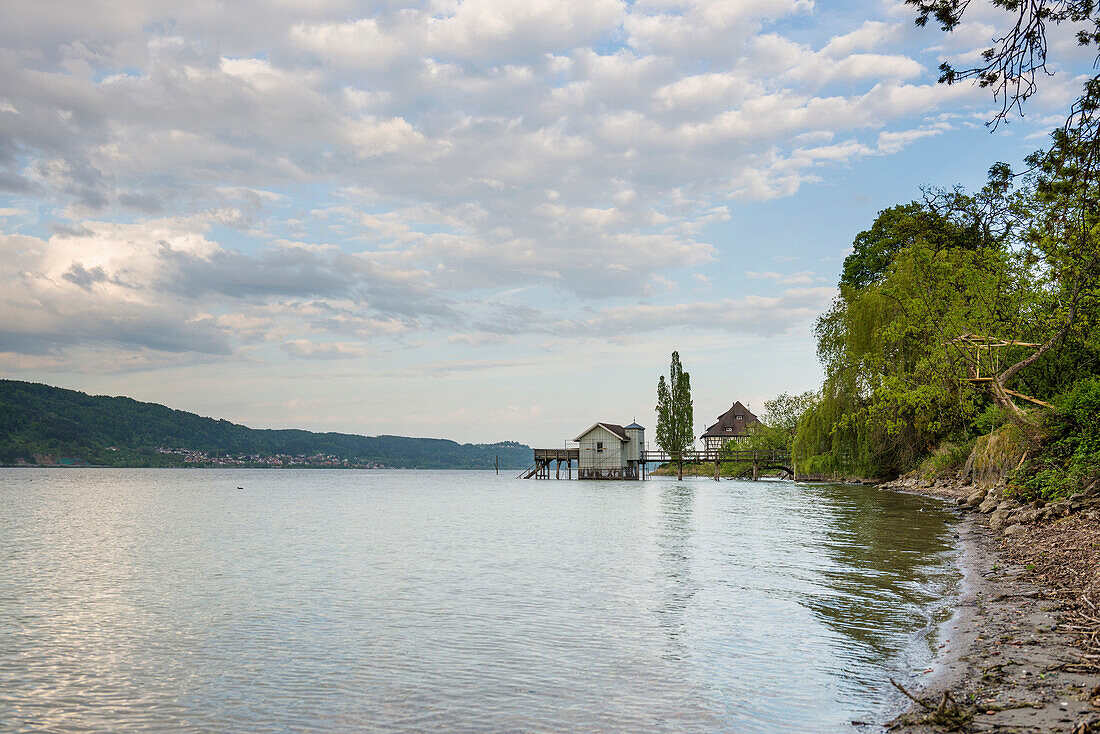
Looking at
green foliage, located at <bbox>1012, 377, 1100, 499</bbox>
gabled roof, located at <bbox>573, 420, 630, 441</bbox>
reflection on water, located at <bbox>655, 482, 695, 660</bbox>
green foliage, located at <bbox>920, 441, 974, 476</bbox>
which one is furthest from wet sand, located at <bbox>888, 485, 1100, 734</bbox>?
gabled roof, located at <bbox>573, 420, 630, 441</bbox>

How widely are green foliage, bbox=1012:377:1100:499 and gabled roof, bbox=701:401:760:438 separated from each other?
3996 inches

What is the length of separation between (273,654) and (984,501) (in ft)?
74.9

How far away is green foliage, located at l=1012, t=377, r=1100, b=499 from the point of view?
17.6 metres

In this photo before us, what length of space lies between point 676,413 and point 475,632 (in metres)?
88.3

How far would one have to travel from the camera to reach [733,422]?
4919 inches

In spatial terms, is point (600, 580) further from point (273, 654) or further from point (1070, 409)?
point (1070, 409)

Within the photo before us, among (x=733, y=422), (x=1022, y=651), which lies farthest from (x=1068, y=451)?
(x=733, y=422)

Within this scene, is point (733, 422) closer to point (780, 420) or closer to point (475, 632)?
point (780, 420)

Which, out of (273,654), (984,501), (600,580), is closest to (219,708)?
(273,654)

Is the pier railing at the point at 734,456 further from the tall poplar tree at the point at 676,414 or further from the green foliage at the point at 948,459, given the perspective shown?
the green foliage at the point at 948,459

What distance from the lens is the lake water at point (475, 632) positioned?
730 centimetres

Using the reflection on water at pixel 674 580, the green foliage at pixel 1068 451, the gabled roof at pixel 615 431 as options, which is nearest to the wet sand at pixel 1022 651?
the reflection on water at pixel 674 580

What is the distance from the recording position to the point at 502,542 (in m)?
23.6

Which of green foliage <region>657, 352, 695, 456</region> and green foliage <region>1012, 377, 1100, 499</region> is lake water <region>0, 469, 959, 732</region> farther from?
green foliage <region>657, 352, 695, 456</region>
